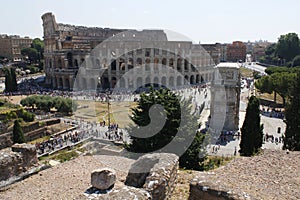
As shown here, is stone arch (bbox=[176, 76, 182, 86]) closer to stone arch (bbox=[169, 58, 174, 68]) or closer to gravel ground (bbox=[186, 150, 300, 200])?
stone arch (bbox=[169, 58, 174, 68])

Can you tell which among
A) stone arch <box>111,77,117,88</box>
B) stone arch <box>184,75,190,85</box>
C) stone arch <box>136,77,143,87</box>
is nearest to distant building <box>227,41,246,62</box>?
stone arch <box>184,75,190,85</box>

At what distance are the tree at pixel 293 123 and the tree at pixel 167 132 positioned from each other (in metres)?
7.33

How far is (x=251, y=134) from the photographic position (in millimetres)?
19984

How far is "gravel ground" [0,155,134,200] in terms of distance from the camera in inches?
399

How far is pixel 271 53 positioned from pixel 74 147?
115m

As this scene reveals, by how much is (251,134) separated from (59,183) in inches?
562

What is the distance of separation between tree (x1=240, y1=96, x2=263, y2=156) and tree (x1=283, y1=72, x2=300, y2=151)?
70.9 inches

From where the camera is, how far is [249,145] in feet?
65.1

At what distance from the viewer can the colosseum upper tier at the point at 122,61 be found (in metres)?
52.8

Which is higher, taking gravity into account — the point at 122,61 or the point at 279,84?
the point at 122,61

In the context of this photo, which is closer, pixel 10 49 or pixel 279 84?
pixel 279 84

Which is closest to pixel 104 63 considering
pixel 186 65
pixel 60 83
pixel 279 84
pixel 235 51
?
pixel 60 83

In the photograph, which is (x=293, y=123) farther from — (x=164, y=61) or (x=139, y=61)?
(x=164, y=61)

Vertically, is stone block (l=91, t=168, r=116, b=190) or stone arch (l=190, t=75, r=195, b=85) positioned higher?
stone arch (l=190, t=75, r=195, b=85)
